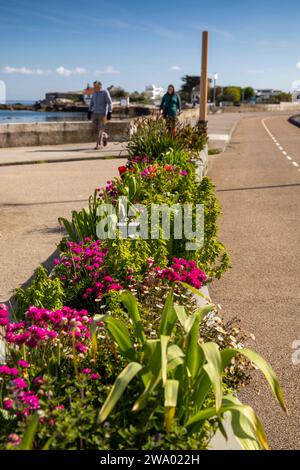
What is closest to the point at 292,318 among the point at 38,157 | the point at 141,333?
the point at 141,333

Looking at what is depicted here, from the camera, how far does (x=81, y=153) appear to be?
1775 centimetres

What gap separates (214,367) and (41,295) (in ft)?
6.36

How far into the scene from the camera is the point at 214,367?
2.45 meters

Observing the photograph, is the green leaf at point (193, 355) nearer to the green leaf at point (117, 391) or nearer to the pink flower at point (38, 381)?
the green leaf at point (117, 391)

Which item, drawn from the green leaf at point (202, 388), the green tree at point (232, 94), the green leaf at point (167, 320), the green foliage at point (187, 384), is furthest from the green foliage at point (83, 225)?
the green tree at point (232, 94)

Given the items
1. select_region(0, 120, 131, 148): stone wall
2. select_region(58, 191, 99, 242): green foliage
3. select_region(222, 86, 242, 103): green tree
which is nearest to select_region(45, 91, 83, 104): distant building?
select_region(222, 86, 242, 103): green tree

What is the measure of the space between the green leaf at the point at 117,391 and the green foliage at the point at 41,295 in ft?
5.76

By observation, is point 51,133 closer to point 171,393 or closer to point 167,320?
point 167,320

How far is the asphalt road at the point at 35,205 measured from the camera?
240 inches

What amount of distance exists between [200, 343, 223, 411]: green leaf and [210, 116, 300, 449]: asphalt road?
49.0 inches

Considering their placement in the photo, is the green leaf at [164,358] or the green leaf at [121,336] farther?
A: the green leaf at [121,336]

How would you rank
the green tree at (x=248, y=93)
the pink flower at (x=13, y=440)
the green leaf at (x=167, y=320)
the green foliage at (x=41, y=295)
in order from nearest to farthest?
1. the pink flower at (x=13, y=440)
2. the green leaf at (x=167, y=320)
3. the green foliage at (x=41, y=295)
4. the green tree at (x=248, y=93)

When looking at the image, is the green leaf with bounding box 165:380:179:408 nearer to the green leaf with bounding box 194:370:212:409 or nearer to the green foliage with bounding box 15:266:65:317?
the green leaf with bounding box 194:370:212:409

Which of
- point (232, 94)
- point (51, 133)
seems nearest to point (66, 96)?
point (232, 94)
